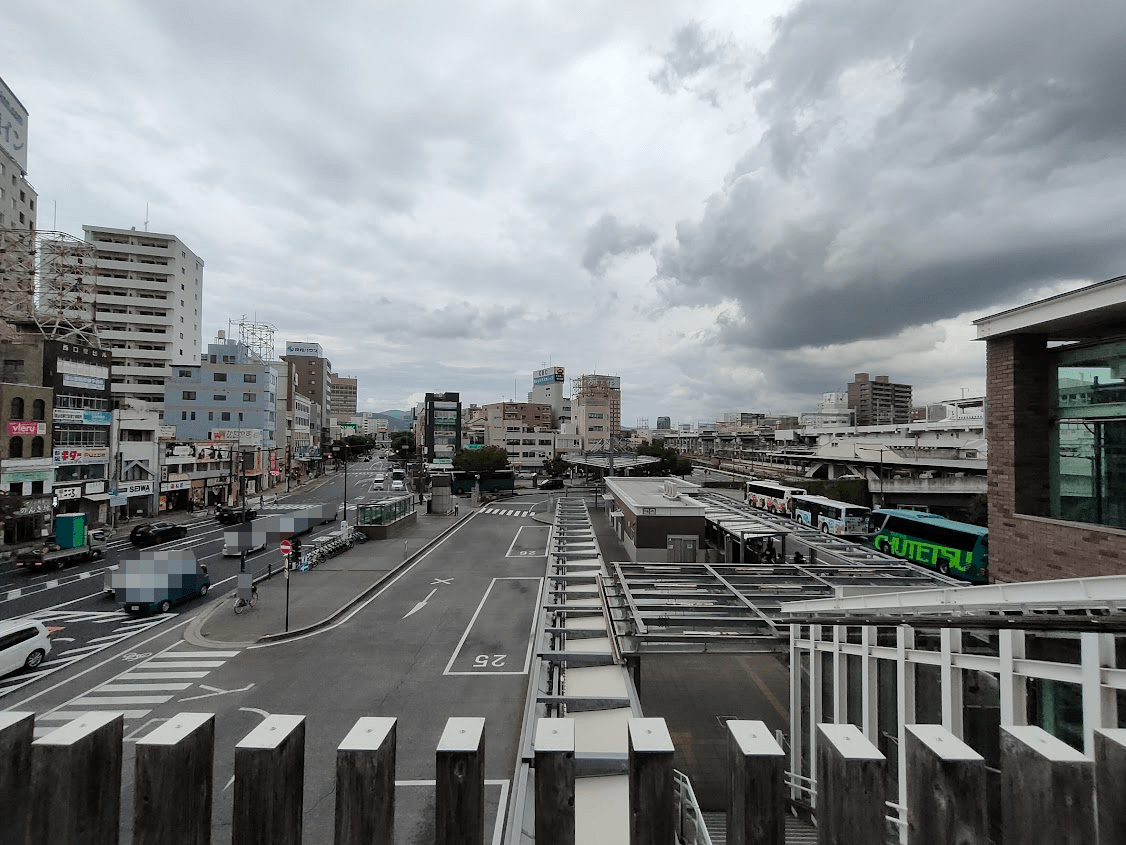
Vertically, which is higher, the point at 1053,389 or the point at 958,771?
the point at 1053,389

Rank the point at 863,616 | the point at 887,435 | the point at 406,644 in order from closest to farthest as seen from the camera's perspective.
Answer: the point at 863,616 < the point at 406,644 < the point at 887,435

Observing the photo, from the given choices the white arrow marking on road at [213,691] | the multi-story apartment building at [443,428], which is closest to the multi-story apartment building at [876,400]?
the multi-story apartment building at [443,428]

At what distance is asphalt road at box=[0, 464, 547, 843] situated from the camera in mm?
9828

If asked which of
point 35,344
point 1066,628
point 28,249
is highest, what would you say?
point 28,249

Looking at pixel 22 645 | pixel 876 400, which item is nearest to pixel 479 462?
pixel 22 645

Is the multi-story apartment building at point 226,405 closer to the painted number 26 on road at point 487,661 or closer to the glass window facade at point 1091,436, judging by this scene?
the painted number 26 on road at point 487,661

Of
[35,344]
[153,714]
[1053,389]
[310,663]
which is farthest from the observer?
[35,344]

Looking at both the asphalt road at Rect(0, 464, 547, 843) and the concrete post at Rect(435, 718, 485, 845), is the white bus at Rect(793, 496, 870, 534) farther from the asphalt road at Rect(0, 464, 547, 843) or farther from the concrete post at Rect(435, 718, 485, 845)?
the concrete post at Rect(435, 718, 485, 845)

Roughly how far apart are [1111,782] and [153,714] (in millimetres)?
15853

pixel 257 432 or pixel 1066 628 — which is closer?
pixel 1066 628

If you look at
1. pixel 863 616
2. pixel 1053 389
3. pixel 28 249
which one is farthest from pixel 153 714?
pixel 28 249

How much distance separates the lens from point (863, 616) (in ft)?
21.0

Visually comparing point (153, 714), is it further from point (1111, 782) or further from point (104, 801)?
point (1111, 782)

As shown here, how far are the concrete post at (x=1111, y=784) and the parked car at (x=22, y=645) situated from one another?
801 inches
